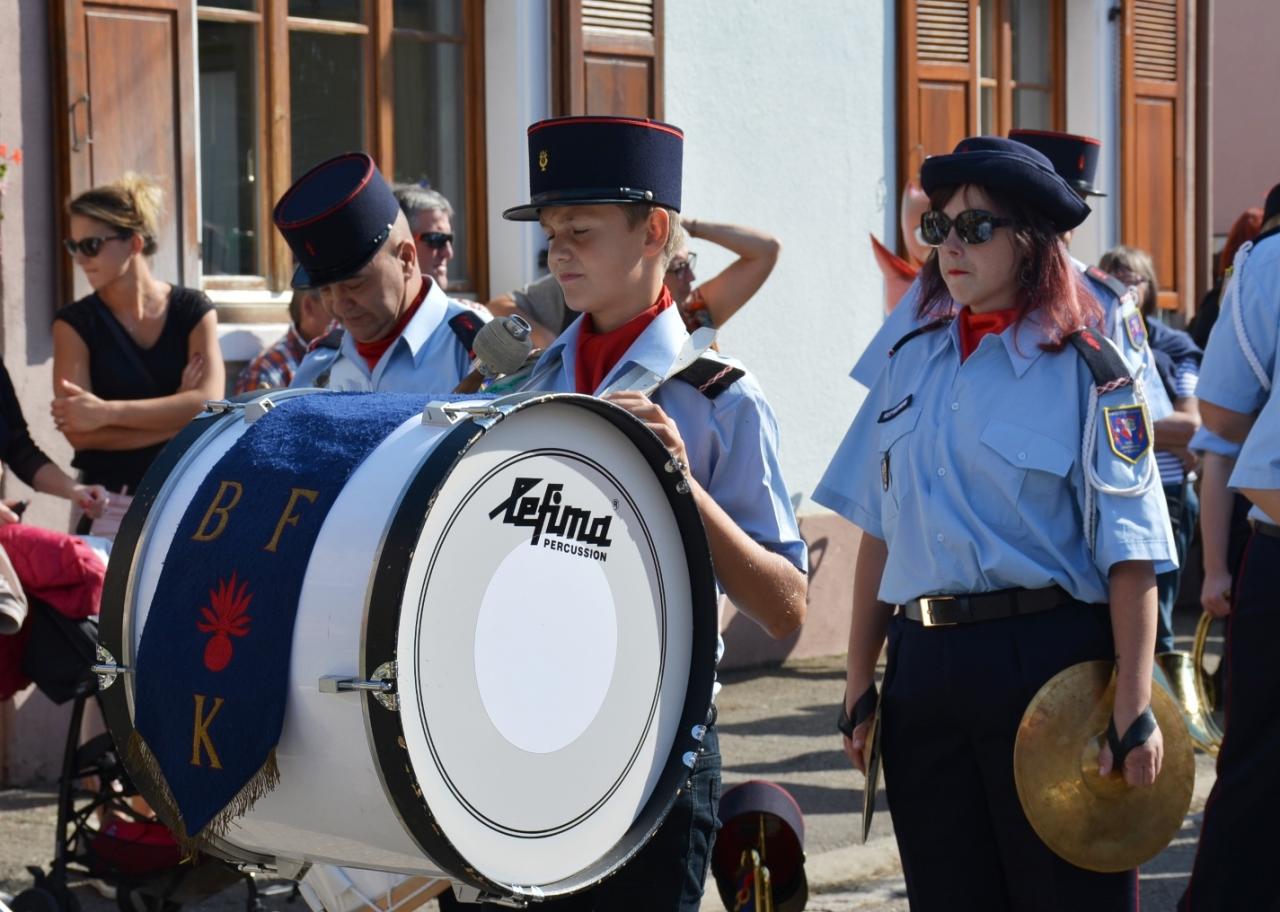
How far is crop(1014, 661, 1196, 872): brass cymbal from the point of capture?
3.50 meters

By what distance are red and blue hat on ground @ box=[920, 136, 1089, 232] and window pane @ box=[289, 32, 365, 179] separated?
4484 millimetres

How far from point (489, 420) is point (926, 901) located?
1523 millimetres

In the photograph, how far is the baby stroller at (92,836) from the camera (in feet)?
15.9

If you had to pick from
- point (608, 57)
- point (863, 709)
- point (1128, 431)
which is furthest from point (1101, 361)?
point (608, 57)

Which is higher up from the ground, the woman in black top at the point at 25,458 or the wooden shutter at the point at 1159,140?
the wooden shutter at the point at 1159,140

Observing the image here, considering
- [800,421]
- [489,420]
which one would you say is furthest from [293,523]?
[800,421]

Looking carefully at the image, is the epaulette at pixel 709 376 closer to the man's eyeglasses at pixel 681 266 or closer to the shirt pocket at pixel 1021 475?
the shirt pocket at pixel 1021 475

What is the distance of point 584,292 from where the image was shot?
3.25 metres

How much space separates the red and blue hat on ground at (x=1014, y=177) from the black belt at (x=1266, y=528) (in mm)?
1026

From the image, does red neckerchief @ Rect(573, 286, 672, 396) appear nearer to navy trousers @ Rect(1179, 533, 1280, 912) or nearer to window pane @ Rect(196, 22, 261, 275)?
navy trousers @ Rect(1179, 533, 1280, 912)

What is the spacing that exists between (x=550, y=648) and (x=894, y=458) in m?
1.24

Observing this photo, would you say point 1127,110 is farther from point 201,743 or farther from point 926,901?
point 201,743

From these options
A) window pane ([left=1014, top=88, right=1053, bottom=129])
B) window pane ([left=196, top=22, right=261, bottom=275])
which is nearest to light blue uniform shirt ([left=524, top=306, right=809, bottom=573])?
window pane ([left=196, top=22, right=261, bottom=275])

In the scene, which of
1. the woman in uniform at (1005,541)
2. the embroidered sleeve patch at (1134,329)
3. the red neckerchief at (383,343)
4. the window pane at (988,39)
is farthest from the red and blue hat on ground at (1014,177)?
the window pane at (988,39)
